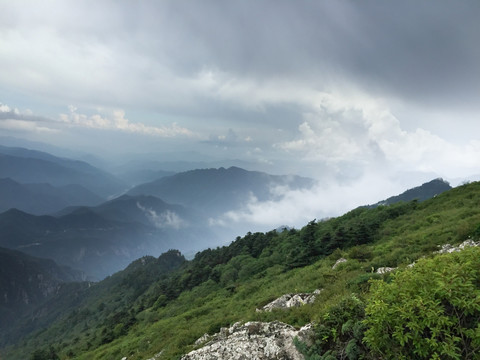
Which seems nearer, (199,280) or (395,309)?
(395,309)

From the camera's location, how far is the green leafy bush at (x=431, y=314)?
6.11m

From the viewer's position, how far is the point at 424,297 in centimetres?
670

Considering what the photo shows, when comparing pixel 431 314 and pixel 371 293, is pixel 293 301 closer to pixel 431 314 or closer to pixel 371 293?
pixel 371 293

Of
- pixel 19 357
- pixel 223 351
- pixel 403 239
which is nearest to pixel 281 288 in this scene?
pixel 403 239

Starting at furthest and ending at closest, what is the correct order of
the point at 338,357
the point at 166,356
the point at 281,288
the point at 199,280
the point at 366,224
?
the point at 199,280, the point at 366,224, the point at 281,288, the point at 166,356, the point at 338,357

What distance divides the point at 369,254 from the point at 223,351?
17269mm

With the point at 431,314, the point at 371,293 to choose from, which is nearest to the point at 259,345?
the point at 371,293

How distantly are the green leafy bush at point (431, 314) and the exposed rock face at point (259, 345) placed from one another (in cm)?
398

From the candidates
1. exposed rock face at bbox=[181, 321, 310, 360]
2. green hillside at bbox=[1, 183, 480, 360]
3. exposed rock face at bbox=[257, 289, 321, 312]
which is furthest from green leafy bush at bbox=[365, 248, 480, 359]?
exposed rock face at bbox=[257, 289, 321, 312]

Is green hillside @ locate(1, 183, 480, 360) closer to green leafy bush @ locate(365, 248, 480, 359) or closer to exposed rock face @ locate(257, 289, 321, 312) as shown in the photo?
green leafy bush @ locate(365, 248, 480, 359)

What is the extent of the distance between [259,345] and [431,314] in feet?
24.1

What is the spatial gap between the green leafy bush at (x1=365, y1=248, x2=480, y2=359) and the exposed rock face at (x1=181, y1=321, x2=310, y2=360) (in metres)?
3.98

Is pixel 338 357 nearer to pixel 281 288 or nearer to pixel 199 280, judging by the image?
pixel 281 288

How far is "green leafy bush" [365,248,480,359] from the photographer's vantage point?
6.11 meters
